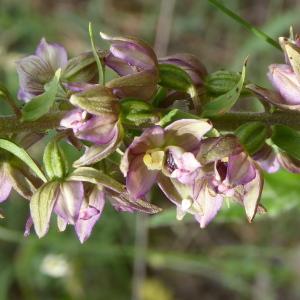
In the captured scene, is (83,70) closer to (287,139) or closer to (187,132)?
(187,132)

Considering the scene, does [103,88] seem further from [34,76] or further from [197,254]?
[197,254]

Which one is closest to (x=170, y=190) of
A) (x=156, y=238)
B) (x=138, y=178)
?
(x=138, y=178)

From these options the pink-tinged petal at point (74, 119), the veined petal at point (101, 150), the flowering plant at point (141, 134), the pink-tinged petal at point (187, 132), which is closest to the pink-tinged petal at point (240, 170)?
the flowering plant at point (141, 134)

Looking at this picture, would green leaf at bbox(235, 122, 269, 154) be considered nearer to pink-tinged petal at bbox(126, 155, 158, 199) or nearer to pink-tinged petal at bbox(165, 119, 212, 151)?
pink-tinged petal at bbox(165, 119, 212, 151)

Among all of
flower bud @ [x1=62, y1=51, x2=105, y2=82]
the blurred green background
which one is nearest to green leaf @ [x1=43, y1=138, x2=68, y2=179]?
flower bud @ [x1=62, y1=51, x2=105, y2=82]

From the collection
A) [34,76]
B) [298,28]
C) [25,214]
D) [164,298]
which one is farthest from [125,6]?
[34,76]
